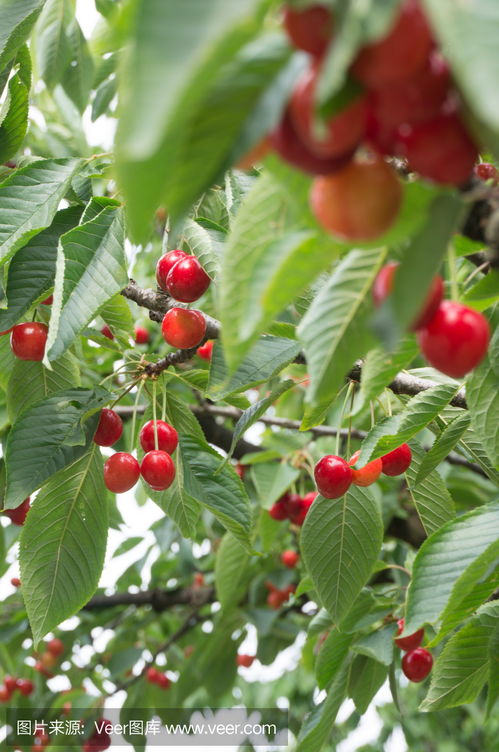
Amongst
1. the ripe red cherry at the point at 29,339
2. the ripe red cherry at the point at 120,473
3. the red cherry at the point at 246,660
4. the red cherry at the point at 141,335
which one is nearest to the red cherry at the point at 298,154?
the ripe red cherry at the point at 120,473

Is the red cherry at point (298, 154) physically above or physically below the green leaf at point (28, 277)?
above

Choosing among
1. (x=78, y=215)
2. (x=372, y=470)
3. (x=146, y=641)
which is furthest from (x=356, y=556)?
(x=146, y=641)

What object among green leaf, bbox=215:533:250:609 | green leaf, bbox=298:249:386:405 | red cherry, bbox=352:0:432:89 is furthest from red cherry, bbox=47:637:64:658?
red cherry, bbox=352:0:432:89

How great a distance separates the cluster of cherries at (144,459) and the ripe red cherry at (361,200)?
129cm

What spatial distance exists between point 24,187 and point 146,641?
358 cm

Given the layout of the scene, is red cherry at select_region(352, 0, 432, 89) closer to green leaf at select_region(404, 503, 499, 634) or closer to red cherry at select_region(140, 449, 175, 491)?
green leaf at select_region(404, 503, 499, 634)

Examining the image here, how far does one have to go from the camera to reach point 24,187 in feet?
5.90

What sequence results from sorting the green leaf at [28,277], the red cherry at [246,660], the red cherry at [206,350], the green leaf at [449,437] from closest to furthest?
1. the green leaf at [449,437]
2. the green leaf at [28,277]
3. the red cherry at [206,350]
4. the red cherry at [246,660]

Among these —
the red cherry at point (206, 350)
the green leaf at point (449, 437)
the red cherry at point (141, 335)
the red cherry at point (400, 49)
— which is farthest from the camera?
the red cherry at point (141, 335)

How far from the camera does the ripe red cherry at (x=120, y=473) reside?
1.91 meters

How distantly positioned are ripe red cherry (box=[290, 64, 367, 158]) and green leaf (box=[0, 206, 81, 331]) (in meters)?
1.23

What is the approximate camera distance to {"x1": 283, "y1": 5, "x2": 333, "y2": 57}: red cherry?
58 cm

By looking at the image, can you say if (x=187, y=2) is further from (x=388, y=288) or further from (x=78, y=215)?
(x=78, y=215)

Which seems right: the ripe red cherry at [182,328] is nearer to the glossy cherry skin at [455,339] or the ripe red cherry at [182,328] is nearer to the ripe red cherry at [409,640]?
the glossy cherry skin at [455,339]
